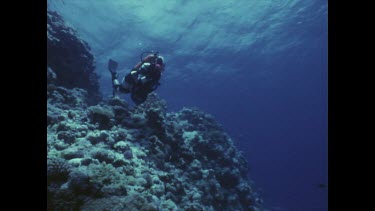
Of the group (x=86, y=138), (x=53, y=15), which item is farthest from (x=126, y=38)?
(x=86, y=138)

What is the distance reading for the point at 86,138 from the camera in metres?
7.45

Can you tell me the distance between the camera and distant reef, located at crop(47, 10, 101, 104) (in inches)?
496

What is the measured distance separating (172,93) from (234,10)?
90.7ft

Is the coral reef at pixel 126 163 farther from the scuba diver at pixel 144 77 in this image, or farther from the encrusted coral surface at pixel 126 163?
the scuba diver at pixel 144 77

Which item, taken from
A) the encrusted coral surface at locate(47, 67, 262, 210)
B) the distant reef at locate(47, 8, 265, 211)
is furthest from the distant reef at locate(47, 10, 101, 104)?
the encrusted coral surface at locate(47, 67, 262, 210)

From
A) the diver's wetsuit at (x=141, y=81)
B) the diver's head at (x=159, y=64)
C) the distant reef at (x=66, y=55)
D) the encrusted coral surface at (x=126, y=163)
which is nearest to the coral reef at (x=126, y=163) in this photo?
the encrusted coral surface at (x=126, y=163)

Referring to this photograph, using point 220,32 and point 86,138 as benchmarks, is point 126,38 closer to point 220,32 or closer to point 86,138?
point 220,32

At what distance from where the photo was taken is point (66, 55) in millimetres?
13016

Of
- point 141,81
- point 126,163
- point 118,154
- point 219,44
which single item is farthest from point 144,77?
point 219,44

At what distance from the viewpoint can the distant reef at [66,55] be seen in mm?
12602

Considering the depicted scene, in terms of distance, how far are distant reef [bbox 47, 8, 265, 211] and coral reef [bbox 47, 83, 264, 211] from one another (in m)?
0.02

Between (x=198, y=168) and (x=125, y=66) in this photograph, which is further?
(x=125, y=66)
